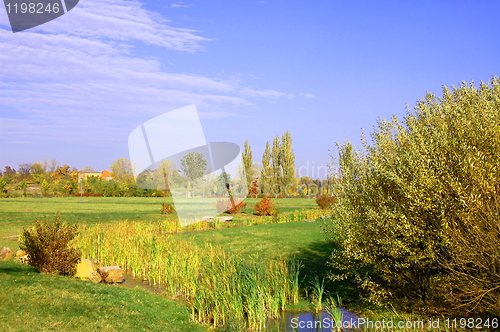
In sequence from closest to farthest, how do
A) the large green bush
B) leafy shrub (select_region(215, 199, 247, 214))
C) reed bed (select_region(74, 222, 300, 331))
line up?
the large green bush
reed bed (select_region(74, 222, 300, 331))
leafy shrub (select_region(215, 199, 247, 214))

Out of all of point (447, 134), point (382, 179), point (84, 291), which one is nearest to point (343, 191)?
point (382, 179)

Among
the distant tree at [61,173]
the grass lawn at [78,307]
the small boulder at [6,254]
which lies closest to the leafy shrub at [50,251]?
the grass lawn at [78,307]

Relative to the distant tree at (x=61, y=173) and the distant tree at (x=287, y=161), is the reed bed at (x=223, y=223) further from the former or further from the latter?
the distant tree at (x=61, y=173)

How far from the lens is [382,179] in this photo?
29.3 feet

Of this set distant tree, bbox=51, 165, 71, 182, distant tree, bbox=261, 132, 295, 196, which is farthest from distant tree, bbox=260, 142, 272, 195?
distant tree, bbox=51, 165, 71, 182

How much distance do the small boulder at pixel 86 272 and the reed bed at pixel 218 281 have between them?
5.32ft

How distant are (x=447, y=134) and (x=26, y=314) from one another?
8894 millimetres

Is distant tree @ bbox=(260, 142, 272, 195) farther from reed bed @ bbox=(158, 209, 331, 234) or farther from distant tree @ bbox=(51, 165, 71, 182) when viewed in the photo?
distant tree @ bbox=(51, 165, 71, 182)

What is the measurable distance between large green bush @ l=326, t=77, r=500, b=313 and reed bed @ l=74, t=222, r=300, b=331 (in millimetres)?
2069

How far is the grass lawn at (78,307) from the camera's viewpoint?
24.7 ft

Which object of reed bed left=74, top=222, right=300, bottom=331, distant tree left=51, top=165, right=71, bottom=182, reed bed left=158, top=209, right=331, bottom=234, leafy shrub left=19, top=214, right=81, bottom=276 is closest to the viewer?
reed bed left=74, top=222, right=300, bottom=331

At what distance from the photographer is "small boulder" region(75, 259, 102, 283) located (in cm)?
1244

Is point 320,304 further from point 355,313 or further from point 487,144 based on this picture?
point 487,144

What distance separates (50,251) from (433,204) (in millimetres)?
10377
